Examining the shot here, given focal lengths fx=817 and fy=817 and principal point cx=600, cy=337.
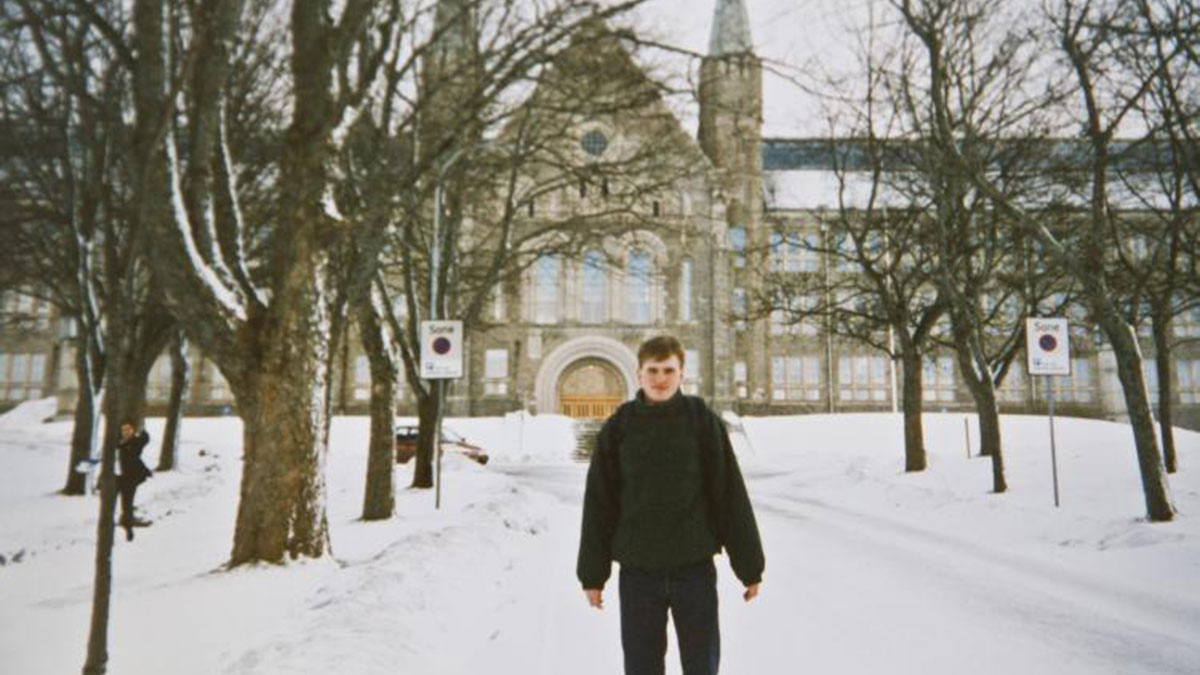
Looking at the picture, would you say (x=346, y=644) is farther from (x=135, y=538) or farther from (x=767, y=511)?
(x=767, y=511)

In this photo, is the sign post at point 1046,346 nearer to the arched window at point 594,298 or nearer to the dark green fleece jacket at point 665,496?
the dark green fleece jacket at point 665,496

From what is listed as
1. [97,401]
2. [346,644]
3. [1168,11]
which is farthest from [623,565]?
[97,401]

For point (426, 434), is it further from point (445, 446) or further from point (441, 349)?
point (445, 446)

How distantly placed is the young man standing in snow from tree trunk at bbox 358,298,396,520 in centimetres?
827

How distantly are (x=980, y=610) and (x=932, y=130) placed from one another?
960 cm

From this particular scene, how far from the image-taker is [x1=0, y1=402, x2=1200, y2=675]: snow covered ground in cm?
471

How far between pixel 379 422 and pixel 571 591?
19.7 ft

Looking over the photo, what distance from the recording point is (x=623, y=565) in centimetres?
346

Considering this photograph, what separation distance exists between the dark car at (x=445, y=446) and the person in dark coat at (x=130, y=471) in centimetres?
1314

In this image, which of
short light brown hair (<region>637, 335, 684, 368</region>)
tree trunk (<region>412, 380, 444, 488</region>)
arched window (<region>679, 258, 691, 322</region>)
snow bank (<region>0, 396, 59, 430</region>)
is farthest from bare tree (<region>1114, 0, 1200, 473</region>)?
snow bank (<region>0, 396, 59, 430</region>)

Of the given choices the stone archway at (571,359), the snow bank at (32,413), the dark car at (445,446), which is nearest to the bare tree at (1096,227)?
the dark car at (445,446)

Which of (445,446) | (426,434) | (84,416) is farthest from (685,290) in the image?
(84,416)

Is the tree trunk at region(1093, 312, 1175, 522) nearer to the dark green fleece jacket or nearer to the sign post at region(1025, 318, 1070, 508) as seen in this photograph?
the sign post at region(1025, 318, 1070, 508)

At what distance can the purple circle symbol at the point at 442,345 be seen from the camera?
12516 mm
